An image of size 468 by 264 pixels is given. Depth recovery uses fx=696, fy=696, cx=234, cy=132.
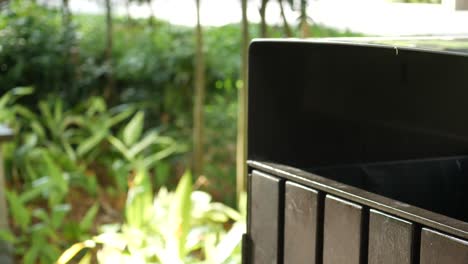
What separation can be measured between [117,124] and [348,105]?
109 inches

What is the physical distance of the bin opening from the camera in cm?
120

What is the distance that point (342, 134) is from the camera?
124 cm

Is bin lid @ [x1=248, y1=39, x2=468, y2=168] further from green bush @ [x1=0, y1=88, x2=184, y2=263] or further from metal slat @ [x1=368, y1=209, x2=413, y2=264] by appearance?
green bush @ [x1=0, y1=88, x2=184, y2=263]

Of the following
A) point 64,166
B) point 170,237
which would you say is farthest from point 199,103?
point 170,237

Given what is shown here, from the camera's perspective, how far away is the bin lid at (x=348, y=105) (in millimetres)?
1169

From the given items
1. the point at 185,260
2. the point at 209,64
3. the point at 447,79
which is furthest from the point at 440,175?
the point at 209,64

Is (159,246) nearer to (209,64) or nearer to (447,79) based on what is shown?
(447,79)

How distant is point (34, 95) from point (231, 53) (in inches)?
45.6

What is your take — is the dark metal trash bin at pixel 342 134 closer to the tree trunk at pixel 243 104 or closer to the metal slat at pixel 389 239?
the metal slat at pixel 389 239

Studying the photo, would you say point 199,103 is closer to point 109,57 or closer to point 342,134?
point 109,57

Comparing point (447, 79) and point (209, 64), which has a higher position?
point (447, 79)

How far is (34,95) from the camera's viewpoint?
13.0ft

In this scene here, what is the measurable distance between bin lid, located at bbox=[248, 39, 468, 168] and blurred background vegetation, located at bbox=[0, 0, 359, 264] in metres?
1.17

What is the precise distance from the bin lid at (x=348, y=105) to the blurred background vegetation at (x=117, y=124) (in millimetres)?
1165
